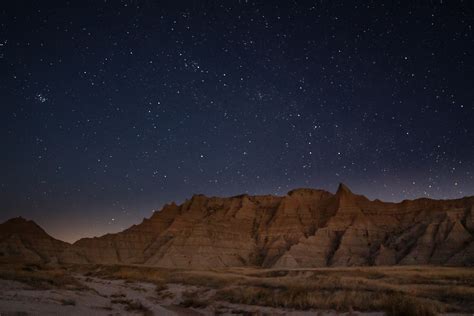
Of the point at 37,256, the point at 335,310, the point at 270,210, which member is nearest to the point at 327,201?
the point at 270,210

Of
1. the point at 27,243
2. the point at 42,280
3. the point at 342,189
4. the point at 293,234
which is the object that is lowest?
the point at 42,280

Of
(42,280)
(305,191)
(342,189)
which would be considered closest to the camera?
(42,280)

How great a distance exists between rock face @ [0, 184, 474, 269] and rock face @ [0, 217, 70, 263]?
3472 millimetres

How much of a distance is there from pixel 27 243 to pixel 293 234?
8352 cm

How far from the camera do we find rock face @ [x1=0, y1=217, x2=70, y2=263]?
118875 millimetres

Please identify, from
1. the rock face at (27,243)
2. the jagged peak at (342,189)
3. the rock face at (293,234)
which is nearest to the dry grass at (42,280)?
the rock face at (293,234)

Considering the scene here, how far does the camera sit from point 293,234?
379 feet

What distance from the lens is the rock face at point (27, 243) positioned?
119 metres

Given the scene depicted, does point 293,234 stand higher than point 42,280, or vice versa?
point 293,234

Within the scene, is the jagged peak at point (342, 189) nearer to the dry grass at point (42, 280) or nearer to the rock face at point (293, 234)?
the rock face at point (293, 234)

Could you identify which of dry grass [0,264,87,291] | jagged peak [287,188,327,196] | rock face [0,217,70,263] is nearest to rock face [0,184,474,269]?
jagged peak [287,188,327,196]

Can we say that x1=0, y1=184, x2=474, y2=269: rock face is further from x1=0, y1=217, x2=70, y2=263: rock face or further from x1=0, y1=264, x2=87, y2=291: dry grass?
x1=0, y1=264, x2=87, y2=291: dry grass

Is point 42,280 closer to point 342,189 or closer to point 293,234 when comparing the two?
point 293,234

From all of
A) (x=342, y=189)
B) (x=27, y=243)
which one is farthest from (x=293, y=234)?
(x=27, y=243)
